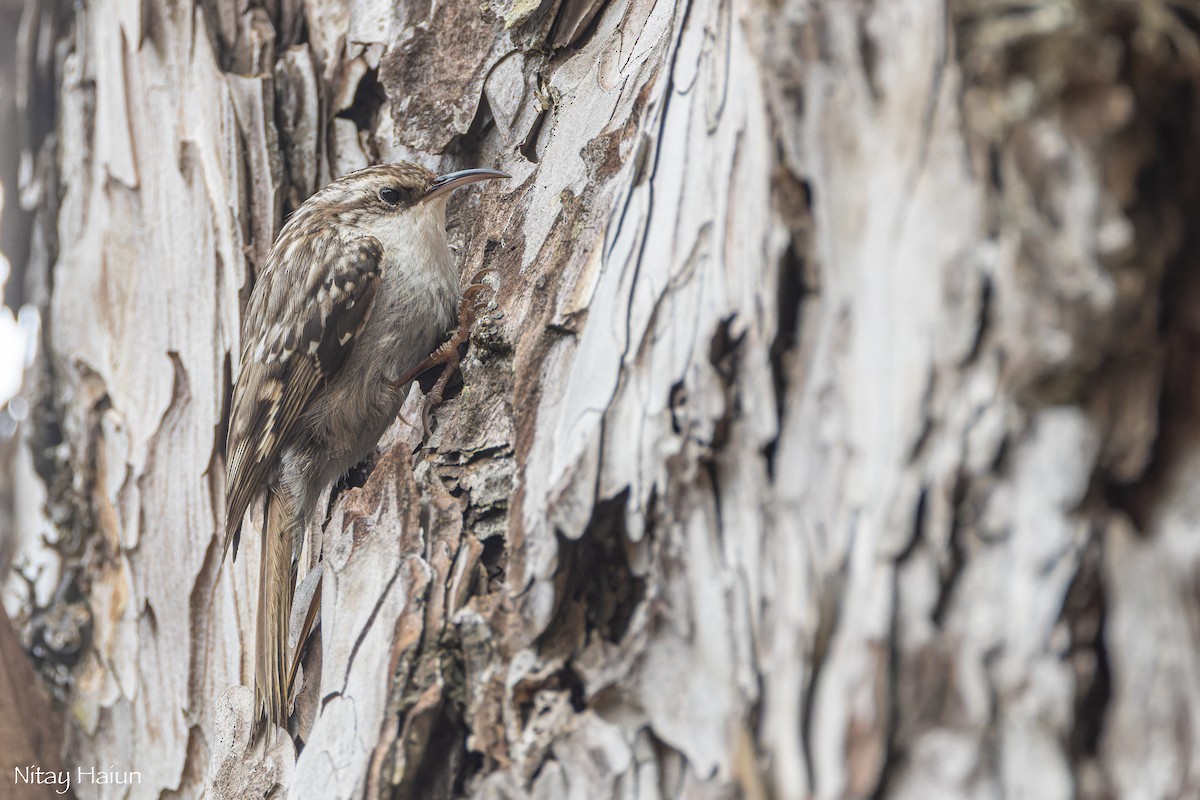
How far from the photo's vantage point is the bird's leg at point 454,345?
211 cm

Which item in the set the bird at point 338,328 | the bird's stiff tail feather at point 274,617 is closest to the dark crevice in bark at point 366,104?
the bird at point 338,328

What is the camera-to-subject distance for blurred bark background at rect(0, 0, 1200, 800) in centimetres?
103

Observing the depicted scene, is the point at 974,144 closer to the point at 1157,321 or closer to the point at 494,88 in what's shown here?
the point at 1157,321

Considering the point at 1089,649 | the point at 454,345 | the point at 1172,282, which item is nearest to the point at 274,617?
the point at 454,345

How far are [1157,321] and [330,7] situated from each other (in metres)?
1.95

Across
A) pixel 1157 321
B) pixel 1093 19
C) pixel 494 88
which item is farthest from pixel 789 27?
pixel 494 88

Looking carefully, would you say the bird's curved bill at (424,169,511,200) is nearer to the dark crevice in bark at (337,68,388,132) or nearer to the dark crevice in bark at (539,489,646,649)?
the dark crevice in bark at (337,68,388,132)

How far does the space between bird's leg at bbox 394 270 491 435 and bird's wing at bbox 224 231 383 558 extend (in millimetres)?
200

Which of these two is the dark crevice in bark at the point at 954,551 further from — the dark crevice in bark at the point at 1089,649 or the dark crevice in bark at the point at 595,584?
the dark crevice in bark at the point at 595,584

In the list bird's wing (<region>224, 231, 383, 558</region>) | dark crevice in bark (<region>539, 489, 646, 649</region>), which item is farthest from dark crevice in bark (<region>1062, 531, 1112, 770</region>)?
bird's wing (<region>224, 231, 383, 558</region>)

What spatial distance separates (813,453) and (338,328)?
61.5 inches

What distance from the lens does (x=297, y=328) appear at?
8.10 ft

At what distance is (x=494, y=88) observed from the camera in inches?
86.1

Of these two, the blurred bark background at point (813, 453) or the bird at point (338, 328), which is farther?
the bird at point (338, 328)
